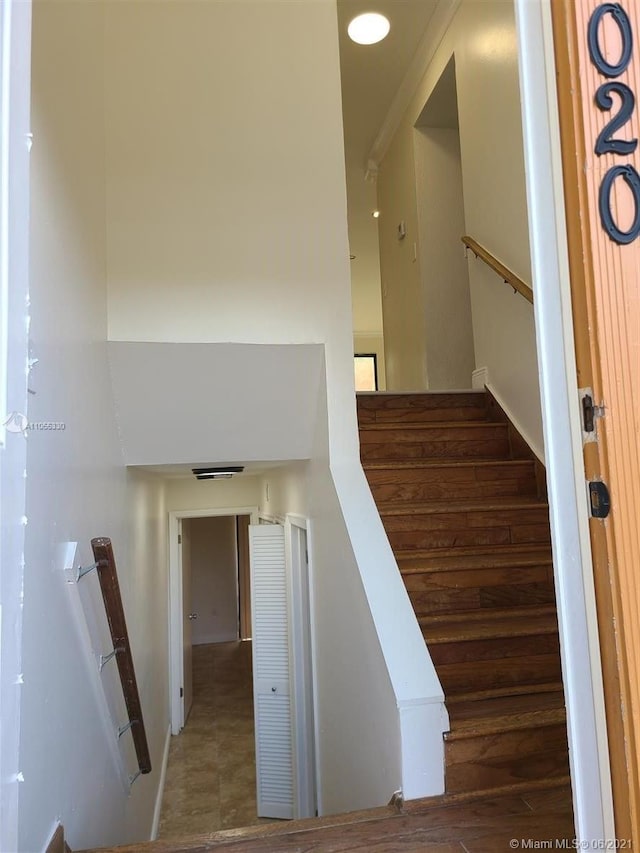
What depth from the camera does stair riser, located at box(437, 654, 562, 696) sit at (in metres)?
2.07

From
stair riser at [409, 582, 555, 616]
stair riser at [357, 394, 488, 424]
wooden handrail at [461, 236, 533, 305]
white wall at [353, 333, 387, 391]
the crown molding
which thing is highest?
the crown molding

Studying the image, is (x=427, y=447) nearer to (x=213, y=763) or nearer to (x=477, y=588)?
(x=477, y=588)

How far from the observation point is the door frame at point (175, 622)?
17.1 feet

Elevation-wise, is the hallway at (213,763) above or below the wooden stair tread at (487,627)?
below

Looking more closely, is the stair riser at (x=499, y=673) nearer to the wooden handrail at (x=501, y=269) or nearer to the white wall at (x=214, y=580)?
the wooden handrail at (x=501, y=269)

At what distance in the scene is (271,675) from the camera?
379cm

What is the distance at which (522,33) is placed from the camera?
859mm

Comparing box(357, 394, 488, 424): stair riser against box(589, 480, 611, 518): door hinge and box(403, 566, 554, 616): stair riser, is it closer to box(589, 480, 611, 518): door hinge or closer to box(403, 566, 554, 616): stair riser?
box(403, 566, 554, 616): stair riser

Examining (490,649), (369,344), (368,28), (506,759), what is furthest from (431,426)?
(369,344)

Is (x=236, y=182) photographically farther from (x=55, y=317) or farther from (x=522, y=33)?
(x=522, y=33)

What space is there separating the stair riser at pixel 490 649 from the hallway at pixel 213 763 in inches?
95.2

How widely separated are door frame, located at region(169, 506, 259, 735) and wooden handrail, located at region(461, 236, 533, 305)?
136 inches

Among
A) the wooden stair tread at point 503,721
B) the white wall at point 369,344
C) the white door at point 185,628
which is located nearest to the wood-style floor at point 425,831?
the wooden stair tread at point 503,721

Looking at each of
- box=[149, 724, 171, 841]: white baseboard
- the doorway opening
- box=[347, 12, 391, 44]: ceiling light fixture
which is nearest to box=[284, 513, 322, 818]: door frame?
the doorway opening
